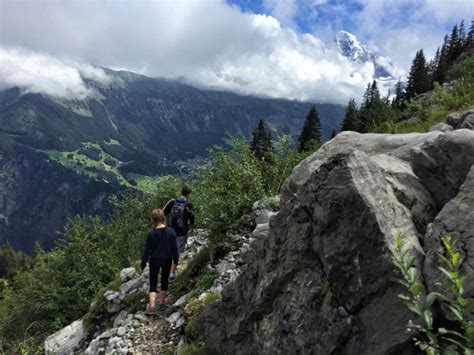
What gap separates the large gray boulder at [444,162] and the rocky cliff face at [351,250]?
0.06 ft

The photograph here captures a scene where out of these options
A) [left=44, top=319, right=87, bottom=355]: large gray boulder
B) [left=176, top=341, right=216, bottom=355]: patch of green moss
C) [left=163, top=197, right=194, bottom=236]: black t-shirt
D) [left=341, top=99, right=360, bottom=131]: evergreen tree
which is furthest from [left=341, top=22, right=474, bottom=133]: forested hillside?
[left=44, top=319, right=87, bottom=355]: large gray boulder

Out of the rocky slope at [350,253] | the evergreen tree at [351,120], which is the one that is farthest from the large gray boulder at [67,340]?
the evergreen tree at [351,120]

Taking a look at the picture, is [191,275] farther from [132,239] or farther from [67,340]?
[132,239]

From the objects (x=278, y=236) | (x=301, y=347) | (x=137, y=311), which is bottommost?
(x=137, y=311)

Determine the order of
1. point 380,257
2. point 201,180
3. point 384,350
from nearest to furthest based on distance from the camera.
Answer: point 384,350 < point 380,257 < point 201,180

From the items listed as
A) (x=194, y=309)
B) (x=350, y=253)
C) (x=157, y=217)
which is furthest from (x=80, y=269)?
(x=350, y=253)

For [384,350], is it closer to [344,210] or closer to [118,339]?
[344,210]

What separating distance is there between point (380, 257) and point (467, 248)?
3.87 feet

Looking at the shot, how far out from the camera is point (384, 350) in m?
5.25

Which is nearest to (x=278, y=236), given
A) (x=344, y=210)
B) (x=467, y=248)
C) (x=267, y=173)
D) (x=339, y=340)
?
(x=344, y=210)

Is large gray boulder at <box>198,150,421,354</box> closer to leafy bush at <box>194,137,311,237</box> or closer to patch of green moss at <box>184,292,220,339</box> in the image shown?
patch of green moss at <box>184,292,220,339</box>

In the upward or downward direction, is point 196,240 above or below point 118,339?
above

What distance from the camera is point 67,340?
15.7 meters

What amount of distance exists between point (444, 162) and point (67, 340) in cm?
1590
